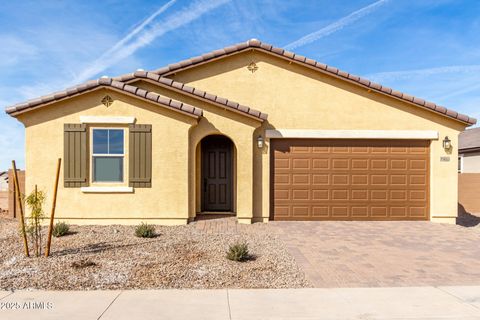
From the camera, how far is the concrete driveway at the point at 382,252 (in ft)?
19.7

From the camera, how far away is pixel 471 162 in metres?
20.6

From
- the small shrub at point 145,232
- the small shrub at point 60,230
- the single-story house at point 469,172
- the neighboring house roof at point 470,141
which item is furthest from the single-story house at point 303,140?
the neighboring house roof at point 470,141

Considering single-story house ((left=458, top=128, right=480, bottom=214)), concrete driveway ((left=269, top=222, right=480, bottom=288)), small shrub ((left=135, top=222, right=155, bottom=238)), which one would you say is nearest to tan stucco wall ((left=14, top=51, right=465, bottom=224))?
small shrub ((left=135, top=222, right=155, bottom=238))

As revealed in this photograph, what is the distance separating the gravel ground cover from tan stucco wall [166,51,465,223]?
16.3 feet

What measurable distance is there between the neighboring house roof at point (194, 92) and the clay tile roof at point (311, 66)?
776 mm

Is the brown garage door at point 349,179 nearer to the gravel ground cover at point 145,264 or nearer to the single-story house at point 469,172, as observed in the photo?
the gravel ground cover at point 145,264

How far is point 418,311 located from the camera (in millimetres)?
4656

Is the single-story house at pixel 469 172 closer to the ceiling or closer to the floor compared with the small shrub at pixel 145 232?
closer to the ceiling

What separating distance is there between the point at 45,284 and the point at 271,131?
7940 millimetres

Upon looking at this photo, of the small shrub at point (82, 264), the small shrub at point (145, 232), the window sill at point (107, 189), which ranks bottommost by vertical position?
the small shrub at point (82, 264)

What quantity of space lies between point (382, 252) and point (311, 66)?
6753 millimetres

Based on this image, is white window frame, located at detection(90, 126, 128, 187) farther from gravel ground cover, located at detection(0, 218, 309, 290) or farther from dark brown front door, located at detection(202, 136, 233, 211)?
dark brown front door, located at detection(202, 136, 233, 211)

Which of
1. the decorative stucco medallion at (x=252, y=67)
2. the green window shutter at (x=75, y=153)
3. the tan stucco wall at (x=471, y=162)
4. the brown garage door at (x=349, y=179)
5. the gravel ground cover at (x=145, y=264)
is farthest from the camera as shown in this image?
the tan stucco wall at (x=471, y=162)

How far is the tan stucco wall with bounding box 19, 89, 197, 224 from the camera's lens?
10242 millimetres
